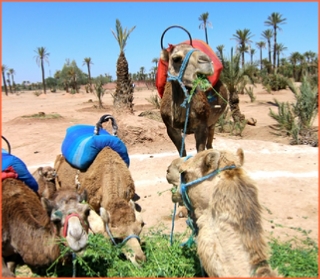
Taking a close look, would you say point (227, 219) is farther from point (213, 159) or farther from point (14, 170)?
point (14, 170)

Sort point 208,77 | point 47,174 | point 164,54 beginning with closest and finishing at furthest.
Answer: point 164,54
point 47,174
point 208,77

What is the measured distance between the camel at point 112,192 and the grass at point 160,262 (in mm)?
167

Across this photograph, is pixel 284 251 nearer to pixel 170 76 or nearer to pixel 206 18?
pixel 170 76

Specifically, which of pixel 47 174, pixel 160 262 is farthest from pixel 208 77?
pixel 160 262

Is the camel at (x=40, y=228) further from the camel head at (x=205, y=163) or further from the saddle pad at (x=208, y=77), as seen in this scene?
the saddle pad at (x=208, y=77)

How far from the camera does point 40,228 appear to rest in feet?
11.8

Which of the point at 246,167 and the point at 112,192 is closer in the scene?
the point at 112,192

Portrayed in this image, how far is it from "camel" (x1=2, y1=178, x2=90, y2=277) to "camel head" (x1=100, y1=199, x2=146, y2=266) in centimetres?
31

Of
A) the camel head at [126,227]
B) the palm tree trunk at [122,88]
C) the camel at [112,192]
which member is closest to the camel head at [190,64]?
the camel at [112,192]

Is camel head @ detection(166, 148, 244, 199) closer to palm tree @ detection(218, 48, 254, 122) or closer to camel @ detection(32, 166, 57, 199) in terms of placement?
camel @ detection(32, 166, 57, 199)

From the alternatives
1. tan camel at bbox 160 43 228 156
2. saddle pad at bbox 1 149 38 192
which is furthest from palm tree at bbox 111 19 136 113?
saddle pad at bbox 1 149 38 192

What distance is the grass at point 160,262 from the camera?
12.2 feet

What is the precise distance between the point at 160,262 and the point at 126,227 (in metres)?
0.69

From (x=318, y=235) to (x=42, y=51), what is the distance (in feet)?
199
